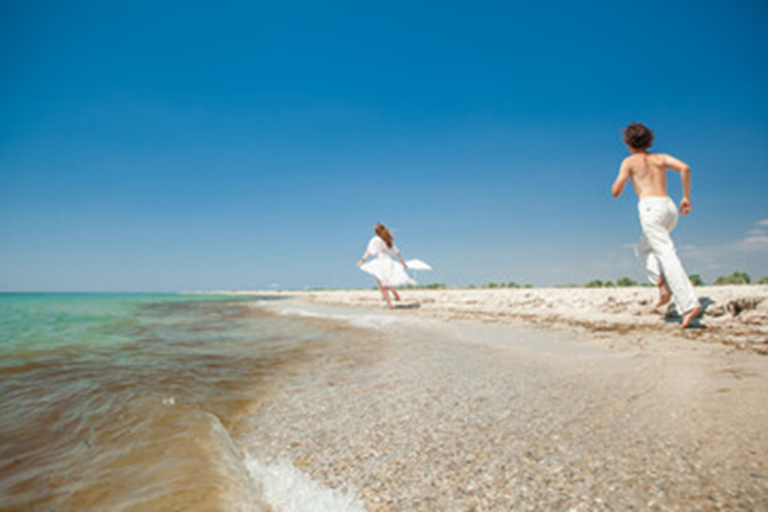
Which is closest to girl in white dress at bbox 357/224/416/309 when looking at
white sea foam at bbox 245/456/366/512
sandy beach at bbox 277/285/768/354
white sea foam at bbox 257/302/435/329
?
white sea foam at bbox 257/302/435/329

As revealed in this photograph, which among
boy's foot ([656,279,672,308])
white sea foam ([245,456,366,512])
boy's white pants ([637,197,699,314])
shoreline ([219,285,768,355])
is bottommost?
white sea foam ([245,456,366,512])

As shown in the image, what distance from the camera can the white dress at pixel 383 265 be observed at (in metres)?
11.5

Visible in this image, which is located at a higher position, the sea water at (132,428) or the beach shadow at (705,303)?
the beach shadow at (705,303)

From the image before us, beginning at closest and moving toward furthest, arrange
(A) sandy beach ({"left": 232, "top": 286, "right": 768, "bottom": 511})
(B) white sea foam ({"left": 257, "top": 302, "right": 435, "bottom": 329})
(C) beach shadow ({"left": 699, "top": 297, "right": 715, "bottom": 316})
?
1. (A) sandy beach ({"left": 232, "top": 286, "right": 768, "bottom": 511})
2. (C) beach shadow ({"left": 699, "top": 297, "right": 715, "bottom": 316})
3. (B) white sea foam ({"left": 257, "top": 302, "right": 435, "bottom": 329})

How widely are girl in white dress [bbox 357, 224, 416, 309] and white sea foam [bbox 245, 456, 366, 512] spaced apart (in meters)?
9.84

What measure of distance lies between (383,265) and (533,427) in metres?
9.93

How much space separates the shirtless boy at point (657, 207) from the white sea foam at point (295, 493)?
505 centimetres

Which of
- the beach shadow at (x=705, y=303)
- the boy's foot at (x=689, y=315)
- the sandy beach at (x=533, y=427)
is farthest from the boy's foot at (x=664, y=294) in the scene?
the sandy beach at (x=533, y=427)

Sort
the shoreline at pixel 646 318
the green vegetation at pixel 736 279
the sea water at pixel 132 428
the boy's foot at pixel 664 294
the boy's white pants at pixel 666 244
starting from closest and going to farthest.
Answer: the sea water at pixel 132 428 < the shoreline at pixel 646 318 < the boy's white pants at pixel 666 244 < the boy's foot at pixel 664 294 < the green vegetation at pixel 736 279

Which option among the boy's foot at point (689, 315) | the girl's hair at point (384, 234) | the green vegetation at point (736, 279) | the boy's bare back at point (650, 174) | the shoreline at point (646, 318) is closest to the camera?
the shoreline at point (646, 318)

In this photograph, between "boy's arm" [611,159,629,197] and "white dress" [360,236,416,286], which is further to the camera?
"white dress" [360,236,416,286]

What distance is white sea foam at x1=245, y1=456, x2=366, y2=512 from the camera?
1.13 meters

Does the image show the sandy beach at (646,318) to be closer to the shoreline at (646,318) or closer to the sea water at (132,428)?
the shoreline at (646,318)

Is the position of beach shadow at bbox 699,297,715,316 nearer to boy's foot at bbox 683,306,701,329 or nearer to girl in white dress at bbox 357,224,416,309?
boy's foot at bbox 683,306,701,329
